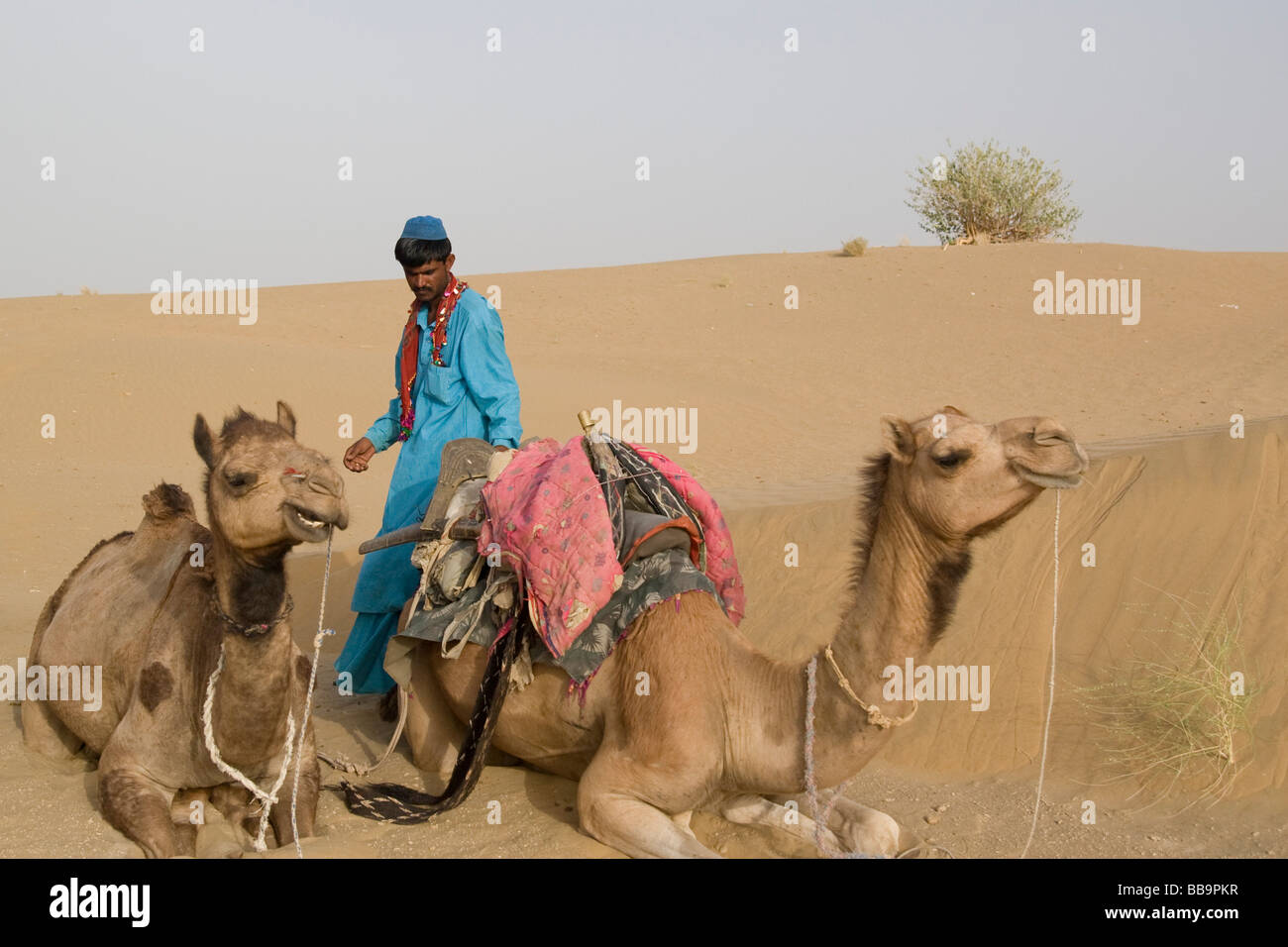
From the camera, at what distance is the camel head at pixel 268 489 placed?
3.98 meters

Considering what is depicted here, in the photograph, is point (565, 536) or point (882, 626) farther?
point (565, 536)

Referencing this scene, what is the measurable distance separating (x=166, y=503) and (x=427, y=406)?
1.34 metres

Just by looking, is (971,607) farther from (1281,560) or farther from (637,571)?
(637,571)

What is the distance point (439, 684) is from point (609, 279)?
86.0ft

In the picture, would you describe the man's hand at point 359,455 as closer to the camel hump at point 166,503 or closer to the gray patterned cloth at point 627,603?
the camel hump at point 166,503

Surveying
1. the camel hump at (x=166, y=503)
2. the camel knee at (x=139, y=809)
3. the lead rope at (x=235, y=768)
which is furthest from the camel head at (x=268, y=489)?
the camel hump at (x=166, y=503)

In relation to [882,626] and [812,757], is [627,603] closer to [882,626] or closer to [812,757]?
[812,757]

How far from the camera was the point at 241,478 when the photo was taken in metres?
4.05

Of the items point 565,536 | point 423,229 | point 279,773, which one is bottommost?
point 279,773

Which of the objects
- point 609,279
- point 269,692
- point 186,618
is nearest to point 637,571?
point 269,692

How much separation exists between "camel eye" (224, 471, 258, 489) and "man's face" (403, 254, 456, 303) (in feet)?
7.25

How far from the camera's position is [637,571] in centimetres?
496

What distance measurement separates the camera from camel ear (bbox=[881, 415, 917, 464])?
4000 mm

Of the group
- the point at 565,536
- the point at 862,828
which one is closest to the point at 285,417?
the point at 565,536
